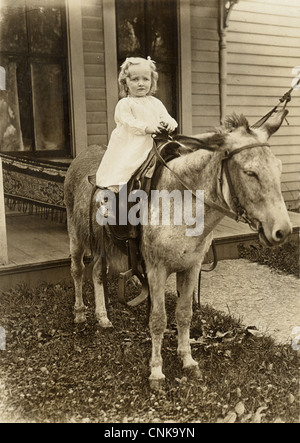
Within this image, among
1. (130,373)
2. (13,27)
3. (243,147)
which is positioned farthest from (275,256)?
(13,27)

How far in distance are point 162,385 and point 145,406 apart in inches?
8.3

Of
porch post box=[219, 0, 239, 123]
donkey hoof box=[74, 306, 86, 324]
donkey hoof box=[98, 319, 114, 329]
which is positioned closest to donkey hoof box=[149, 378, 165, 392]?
donkey hoof box=[98, 319, 114, 329]

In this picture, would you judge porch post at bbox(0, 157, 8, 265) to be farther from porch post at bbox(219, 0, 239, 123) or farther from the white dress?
porch post at bbox(219, 0, 239, 123)

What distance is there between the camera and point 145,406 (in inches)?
104

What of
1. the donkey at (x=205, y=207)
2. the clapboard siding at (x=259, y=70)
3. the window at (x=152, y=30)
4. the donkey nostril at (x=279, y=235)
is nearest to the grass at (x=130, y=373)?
the donkey at (x=205, y=207)

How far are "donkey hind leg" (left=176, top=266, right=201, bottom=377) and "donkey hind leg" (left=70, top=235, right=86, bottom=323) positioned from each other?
3.60ft

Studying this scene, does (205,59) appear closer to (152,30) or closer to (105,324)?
(152,30)

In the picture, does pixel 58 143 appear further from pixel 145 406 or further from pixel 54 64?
pixel 145 406

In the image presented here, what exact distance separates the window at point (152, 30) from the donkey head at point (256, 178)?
328 centimetres

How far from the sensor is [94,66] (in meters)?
5.45

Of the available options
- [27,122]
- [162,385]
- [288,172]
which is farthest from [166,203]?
[27,122]

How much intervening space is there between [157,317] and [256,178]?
3.74ft

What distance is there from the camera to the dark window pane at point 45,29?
5418 millimetres
